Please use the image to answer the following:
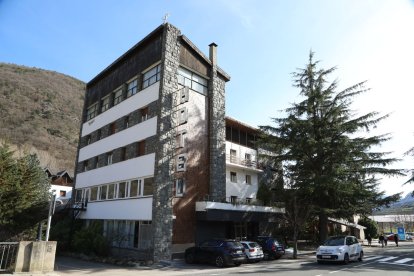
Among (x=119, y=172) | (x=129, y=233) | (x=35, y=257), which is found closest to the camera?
(x=35, y=257)

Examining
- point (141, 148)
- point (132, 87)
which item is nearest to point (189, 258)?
point (141, 148)

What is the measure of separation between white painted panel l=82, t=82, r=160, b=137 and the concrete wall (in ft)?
46.1

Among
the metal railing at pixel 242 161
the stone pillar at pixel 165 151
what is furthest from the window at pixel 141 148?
the metal railing at pixel 242 161

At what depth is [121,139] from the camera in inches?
1134

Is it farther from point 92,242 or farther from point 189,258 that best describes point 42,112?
point 189,258

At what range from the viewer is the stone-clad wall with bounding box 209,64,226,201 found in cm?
2744

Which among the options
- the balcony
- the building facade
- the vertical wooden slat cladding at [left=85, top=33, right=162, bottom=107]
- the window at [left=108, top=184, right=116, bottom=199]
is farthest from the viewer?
the balcony

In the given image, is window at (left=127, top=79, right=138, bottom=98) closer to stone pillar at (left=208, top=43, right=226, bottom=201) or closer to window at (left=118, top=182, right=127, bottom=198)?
stone pillar at (left=208, top=43, right=226, bottom=201)

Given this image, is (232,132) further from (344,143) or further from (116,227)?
(116,227)

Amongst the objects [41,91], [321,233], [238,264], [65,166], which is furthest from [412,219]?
[41,91]

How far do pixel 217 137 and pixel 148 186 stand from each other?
305 inches

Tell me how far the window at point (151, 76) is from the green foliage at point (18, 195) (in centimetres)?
1036

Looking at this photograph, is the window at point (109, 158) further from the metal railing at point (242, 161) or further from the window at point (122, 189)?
the metal railing at point (242, 161)

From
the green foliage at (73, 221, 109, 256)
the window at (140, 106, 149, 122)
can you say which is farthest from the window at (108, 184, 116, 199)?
the window at (140, 106, 149, 122)
